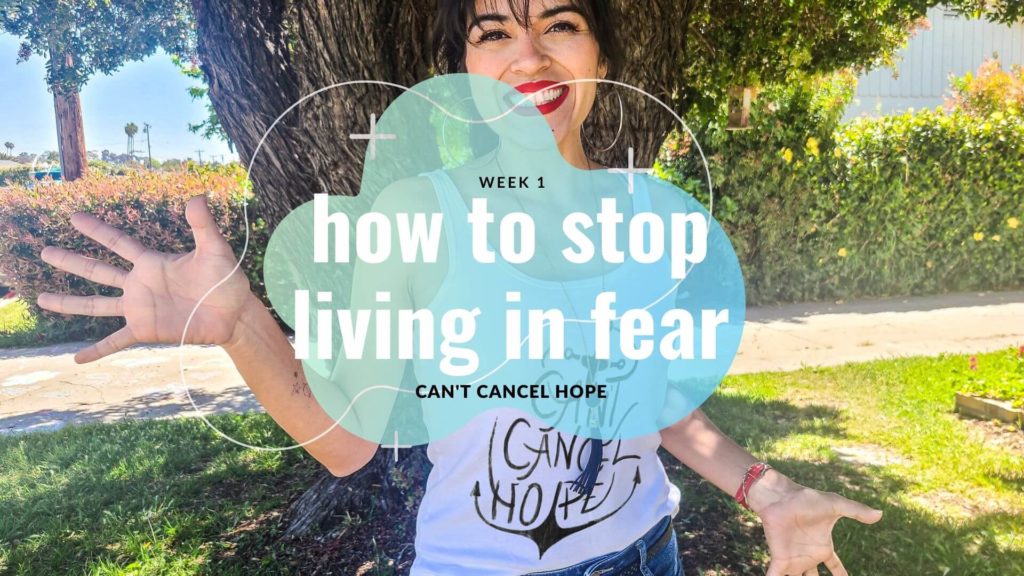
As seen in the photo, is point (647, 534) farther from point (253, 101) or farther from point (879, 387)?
point (879, 387)

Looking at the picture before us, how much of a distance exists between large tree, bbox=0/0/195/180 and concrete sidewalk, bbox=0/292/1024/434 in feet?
7.95

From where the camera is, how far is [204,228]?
1061 mm

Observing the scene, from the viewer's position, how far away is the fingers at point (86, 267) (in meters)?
1.05

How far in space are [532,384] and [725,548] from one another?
2.33m

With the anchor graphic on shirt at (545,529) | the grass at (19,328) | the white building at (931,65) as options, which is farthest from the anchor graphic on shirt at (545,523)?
the white building at (931,65)

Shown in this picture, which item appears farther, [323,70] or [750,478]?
[323,70]

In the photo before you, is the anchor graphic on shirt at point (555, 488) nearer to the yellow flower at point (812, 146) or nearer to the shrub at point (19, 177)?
the yellow flower at point (812, 146)

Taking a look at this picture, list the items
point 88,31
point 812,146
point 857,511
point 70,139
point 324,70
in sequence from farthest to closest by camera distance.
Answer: point 70,139
point 812,146
point 88,31
point 324,70
point 857,511

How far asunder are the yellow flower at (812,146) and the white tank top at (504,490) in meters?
7.67

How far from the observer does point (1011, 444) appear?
4586 millimetres

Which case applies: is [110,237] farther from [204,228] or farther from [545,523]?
[545,523]

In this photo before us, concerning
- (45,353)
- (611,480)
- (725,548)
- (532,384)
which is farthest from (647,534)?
(45,353)

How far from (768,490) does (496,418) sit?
1.63 feet

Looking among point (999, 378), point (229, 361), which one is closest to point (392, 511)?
point (229, 361)
